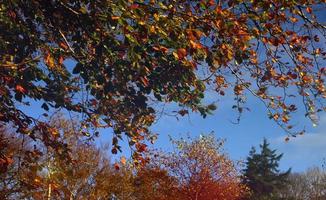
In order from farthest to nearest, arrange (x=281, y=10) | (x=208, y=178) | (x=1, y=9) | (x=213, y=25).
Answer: (x=208, y=178) → (x=1, y=9) → (x=281, y=10) → (x=213, y=25)

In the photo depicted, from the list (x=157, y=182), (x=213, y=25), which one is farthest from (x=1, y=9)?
(x=157, y=182)

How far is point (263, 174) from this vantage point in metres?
61.2

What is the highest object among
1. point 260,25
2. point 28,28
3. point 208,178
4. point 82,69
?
point 208,178

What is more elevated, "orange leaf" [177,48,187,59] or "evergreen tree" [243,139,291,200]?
"evergreen tree" [243,139,291,200]

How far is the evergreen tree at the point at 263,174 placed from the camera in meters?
58.7

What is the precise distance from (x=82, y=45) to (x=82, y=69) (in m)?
0.44

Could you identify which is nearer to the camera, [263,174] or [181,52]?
[181,52]

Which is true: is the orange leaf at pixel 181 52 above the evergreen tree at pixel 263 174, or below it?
below

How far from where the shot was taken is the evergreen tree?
58719 millimetres

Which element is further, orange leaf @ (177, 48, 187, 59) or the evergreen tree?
the evergreen tree

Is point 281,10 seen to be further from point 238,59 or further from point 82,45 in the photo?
point 82,45

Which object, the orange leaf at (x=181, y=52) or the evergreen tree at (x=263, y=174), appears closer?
the orange leaf at (x=181, y=52)

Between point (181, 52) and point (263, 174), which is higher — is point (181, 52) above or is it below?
below

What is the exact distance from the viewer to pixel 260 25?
26.1 ft
